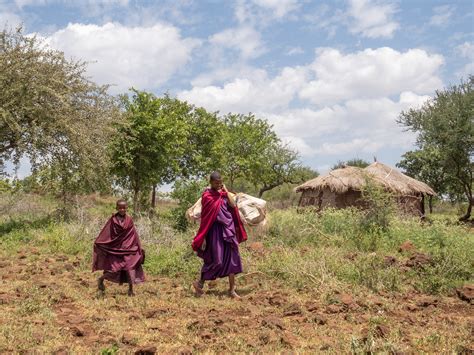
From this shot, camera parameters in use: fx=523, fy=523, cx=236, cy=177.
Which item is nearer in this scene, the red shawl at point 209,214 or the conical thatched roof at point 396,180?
the red shawl at point 209,214

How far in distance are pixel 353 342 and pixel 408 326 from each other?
4.11ft

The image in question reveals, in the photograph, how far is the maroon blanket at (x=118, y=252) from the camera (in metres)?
7.04

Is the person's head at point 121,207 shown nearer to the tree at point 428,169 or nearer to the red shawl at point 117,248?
the red shawl at point 117,248

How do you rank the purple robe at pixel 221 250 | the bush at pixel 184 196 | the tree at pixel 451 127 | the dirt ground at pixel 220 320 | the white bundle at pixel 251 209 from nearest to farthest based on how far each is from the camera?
1. the dirt ground at pixel 220 320
2. the purple robe at pixel 221 250
3. the white bundle at pixel 251 209
4. the bush at pixel 184 196
5. the tree at pixel 451 127

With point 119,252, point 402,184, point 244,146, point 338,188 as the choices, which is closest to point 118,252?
point 119,252

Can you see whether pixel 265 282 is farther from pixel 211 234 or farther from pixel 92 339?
pixel 92 339

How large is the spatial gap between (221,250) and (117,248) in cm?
142

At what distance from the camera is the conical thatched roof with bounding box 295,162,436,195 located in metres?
19.1

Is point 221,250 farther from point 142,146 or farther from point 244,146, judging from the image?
point 244,146

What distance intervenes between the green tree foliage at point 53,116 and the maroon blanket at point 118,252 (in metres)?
6.81

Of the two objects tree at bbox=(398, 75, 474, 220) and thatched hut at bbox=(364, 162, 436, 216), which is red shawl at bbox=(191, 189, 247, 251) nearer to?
thatched hut at bbox=(364, 162, 436, 216)

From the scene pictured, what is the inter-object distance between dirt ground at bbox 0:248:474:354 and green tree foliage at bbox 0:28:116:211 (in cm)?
681

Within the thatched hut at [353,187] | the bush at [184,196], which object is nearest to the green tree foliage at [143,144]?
the bush at [184,196]

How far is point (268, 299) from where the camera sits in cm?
638
